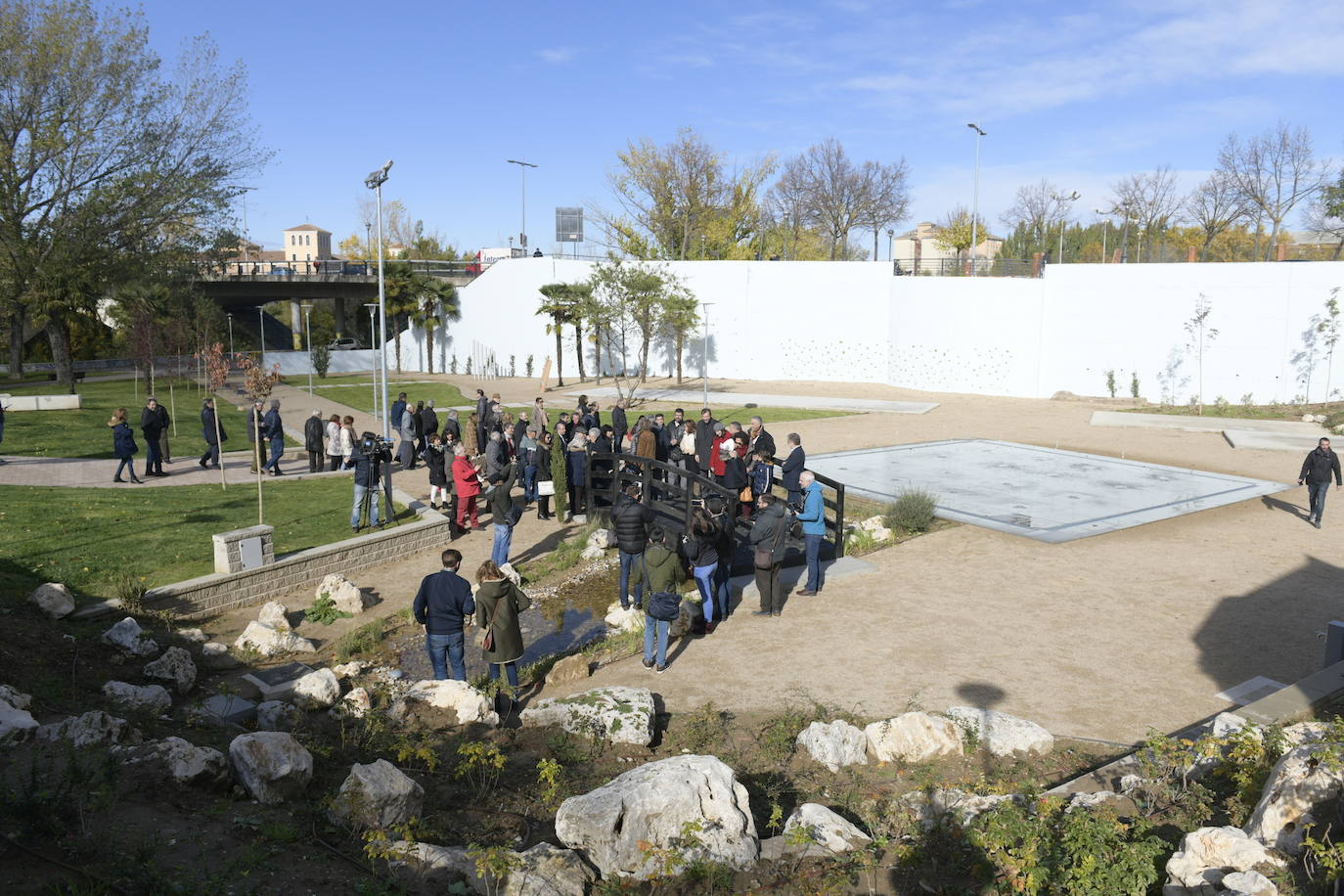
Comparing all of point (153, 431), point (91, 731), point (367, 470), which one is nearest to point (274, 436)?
point (153, 431)

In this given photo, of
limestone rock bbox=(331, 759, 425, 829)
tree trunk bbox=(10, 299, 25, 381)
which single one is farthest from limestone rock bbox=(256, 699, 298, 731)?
tree trunk bbox=(10, 299, 25, 381)

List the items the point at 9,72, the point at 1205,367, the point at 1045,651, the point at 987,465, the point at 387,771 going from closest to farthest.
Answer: the point at 387,771, the point at 1045,651, the point at 987,465, the point at 9,72, the point at 1205,367

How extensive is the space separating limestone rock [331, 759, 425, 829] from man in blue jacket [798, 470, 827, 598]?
6.52m

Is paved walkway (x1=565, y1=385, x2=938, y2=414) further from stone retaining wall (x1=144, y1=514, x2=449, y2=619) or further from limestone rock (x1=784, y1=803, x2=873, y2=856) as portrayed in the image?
limestone rock (x1=784, y1=803, x2=873, y2=856)

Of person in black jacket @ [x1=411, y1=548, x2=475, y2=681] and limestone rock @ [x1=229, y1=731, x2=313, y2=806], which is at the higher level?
person in black jacket @ [x1=411, y1=548, x2=475, y2=681]

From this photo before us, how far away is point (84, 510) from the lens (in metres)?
13.8

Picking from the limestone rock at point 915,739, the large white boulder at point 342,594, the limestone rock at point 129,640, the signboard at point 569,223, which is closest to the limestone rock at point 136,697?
the limestone rock at point 129,640

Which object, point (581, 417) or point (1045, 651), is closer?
point (1045, 651)

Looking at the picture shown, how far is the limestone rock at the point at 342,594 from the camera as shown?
38.0 ft

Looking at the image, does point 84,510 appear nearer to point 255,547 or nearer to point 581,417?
point 255,547

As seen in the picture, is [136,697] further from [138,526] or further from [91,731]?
[138,526]

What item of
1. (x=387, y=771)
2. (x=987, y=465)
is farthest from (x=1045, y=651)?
→ (x=987, y=465)

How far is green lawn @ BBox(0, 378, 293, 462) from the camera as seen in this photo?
20.7 m

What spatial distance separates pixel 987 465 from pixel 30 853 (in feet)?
65.7
